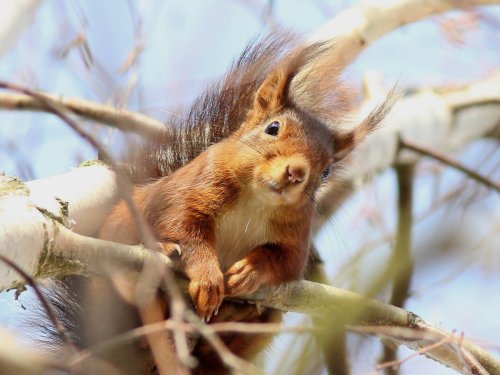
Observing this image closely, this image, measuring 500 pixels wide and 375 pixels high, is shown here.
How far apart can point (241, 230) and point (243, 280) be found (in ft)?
1.00

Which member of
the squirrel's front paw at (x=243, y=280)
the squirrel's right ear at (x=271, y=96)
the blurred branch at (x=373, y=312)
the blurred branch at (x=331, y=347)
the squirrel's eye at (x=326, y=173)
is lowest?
the blurred branch at (x=331, y=347)

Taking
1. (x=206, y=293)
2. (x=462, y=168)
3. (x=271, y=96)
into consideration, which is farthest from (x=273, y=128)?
(x=462, y=168)

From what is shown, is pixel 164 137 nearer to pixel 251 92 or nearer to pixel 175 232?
pixel 251 92

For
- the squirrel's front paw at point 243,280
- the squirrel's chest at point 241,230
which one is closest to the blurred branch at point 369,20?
the squirrel's chest at point 241,230

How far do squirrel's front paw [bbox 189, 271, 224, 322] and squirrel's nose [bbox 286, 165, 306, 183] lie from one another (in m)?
0.39

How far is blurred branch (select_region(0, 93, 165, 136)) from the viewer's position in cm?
312

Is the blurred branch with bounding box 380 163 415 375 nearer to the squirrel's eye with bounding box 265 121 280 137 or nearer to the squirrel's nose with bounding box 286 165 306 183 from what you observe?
the squirrel's nose with bounding box 286 165 306 183

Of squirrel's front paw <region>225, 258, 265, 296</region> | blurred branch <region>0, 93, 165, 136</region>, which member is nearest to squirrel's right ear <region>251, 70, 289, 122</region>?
blurred branch <region>0, 93, 165, 136</region>

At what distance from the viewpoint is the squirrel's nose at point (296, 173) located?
2.52 m

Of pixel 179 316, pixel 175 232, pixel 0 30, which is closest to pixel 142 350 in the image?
pixel 175 232

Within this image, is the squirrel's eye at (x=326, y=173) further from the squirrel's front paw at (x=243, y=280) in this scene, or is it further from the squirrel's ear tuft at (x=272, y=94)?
the squirrel's front paw at (x=243, y=280)

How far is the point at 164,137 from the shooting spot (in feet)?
10.2

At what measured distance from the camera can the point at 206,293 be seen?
2.36 metres

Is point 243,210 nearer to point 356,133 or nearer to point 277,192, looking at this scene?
point 277,192
